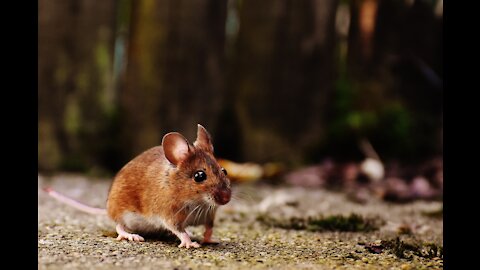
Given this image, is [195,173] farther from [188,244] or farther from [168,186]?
[188,244]

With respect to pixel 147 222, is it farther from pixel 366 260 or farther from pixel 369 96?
pixel 369 96

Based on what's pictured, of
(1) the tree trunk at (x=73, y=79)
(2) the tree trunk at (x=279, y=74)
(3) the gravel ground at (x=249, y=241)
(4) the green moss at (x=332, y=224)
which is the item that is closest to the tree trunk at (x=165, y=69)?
(1) the tree trunk at (x=73, y=79)

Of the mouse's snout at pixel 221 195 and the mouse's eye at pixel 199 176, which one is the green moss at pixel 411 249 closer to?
the mouse's snout at pixel 221 195

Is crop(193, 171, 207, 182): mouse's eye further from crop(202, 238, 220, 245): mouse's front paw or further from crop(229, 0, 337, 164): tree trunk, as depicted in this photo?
crop(229, 0, 337, 164): tree trunk

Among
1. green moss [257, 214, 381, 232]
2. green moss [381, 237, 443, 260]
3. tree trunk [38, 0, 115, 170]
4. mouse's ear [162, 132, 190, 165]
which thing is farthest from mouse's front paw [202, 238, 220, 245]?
tree trunk [38, 0, 115, 170]

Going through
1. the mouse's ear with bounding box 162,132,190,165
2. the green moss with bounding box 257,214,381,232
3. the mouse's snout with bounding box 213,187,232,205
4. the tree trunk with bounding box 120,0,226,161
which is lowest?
the green moss with bounding box 257,214,381,232

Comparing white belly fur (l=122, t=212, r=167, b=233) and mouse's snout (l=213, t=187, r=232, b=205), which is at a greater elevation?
mouse's snout (l=213, t=187, r=232, b=205)
